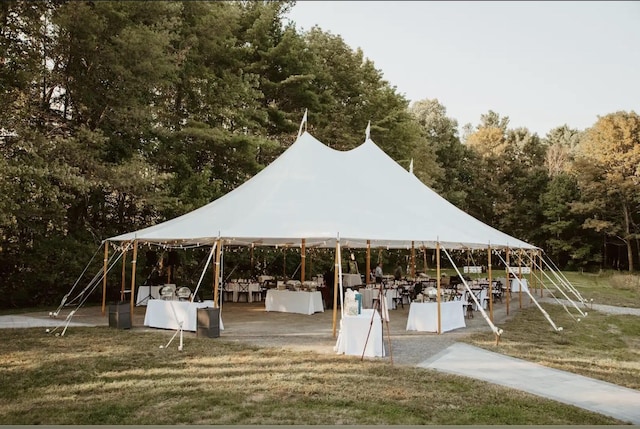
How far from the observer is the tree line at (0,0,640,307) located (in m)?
12.7

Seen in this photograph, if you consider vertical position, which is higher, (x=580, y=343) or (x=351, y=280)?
(x=351, y=280)

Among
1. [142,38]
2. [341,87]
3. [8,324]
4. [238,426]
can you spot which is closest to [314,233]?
[238,426]

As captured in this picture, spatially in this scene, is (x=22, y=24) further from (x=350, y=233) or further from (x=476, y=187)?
(x=476, y=187)

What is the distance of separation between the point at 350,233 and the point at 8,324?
700 centimetres

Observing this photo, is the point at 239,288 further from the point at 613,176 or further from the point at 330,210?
the point at 613,176

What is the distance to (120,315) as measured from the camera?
1003 centimetres

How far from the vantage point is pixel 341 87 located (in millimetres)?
25922

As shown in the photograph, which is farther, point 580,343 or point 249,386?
point 580,343

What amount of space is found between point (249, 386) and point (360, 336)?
233cm

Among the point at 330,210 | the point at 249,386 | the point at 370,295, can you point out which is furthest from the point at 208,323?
the point at 370,295

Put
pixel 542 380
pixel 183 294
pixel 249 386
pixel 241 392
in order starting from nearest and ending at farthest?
pixel 241 392, pixel 249 386, pixel 542 380, pixel 183 294

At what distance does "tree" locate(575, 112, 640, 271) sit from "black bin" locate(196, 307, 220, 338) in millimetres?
25722

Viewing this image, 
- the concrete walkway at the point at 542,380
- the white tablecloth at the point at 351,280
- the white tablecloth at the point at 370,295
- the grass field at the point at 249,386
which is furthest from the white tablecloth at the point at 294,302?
the concrete walkway at the point at 542,380

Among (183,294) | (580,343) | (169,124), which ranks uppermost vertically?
(169,124)
